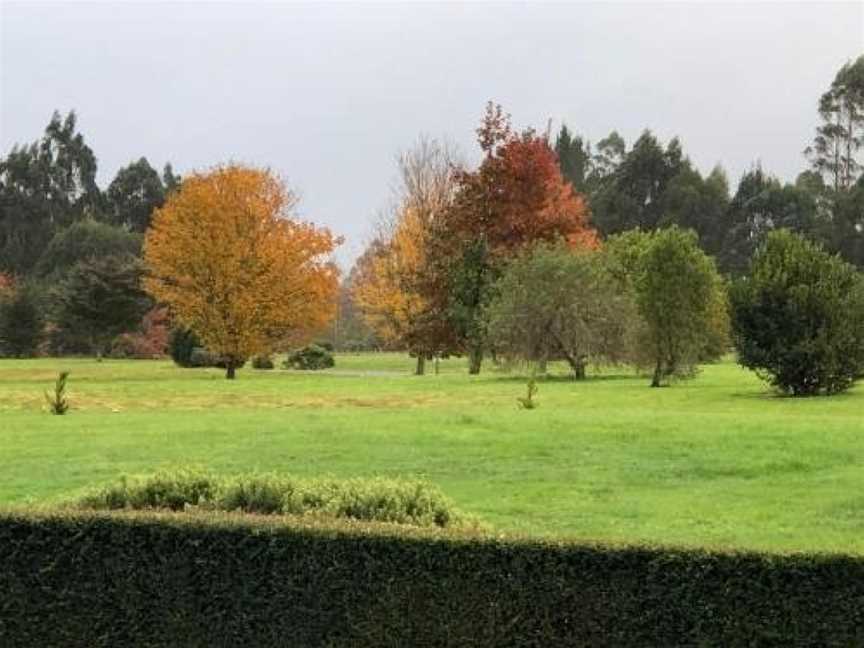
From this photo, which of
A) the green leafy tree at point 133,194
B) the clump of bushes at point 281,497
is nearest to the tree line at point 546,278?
the clump of bushes at point 281,497

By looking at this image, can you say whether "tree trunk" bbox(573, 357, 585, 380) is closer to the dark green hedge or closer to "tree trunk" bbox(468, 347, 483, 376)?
"tree trunk" bbox(468, 347, 483, 376)

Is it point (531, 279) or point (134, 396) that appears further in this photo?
point (531, 279)

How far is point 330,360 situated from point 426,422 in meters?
38.6

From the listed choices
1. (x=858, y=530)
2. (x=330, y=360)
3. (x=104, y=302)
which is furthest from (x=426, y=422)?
(x=104, y=302)

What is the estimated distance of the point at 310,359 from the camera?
53781mm

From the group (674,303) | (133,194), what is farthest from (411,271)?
(133,194)

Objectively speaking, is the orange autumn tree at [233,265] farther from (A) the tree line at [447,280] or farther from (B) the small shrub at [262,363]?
(B) the small shrub at [262,363]

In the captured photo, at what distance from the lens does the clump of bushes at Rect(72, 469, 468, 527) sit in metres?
6.35

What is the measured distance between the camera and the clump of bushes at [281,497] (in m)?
6.35

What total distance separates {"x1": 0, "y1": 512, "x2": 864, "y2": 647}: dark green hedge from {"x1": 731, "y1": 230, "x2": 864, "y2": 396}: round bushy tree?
19.4 metres

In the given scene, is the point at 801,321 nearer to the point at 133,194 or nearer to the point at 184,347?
the point at 184,347

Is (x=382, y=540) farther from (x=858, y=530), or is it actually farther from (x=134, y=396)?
(x=134, y=396)

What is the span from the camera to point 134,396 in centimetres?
2678

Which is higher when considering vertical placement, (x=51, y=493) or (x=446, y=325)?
(x=446, y=325)
